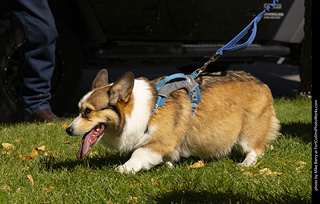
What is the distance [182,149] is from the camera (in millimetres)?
3641

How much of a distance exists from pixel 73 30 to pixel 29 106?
1140 mm

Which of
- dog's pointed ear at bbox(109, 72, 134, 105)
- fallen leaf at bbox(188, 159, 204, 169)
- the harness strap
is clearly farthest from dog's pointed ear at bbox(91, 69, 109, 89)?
fallen leaf at bbox(188, 159, 204, 169)

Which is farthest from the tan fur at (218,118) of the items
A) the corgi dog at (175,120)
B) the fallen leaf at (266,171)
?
the fallen leaf at (266,171)

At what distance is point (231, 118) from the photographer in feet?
12.2

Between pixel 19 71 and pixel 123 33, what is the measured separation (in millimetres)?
1375

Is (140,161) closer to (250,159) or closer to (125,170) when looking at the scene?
(125,170)

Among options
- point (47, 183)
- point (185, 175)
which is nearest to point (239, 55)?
point (185, 175)

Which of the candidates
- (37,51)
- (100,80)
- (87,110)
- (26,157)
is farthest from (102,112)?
(37,51)

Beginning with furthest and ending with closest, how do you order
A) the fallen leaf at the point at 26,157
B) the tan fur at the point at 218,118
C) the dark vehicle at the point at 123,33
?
the dark vehicle at the point at 123,33 < the fallen leaf at the point at 26,157 < the tan fur at the point at 218,118

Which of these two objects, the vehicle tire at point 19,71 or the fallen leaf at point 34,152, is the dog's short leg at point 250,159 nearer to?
the fallen leaf at point 34,152

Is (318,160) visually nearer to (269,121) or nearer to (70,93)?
(269,121)

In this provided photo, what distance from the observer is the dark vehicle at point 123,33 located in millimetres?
5375

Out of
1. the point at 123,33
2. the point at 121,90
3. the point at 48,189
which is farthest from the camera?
the point at 123,33

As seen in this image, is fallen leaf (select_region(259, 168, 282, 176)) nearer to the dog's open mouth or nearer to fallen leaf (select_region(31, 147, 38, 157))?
the dog's open mouth
